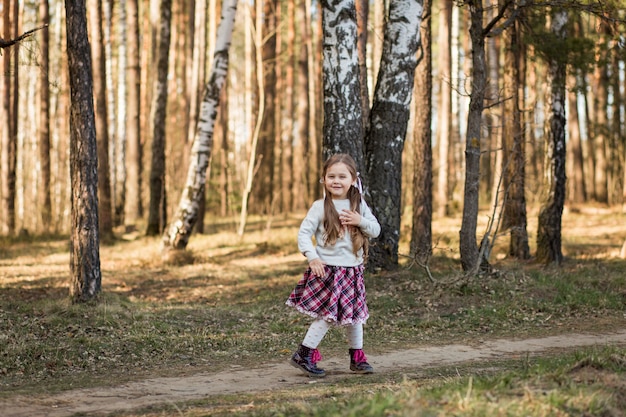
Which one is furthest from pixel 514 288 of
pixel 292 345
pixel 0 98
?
pixel 0 98

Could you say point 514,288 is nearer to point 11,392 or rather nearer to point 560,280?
point 560,280

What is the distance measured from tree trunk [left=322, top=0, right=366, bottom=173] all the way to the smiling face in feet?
15.3

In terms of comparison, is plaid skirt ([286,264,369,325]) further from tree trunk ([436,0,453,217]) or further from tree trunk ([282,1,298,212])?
tree trunk ([282,1,298,212])

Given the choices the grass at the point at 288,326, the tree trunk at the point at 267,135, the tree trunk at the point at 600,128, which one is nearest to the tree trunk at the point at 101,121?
the grass at the point at 288,326

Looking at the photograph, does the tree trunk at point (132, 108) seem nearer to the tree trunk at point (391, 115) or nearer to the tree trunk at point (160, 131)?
the tree trunk at point (160, 131)

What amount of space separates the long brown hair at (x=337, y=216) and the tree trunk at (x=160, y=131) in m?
13.9

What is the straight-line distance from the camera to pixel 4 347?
7.55m

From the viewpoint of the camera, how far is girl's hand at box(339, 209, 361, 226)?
636 cm

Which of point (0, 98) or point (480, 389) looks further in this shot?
point (0, 98)

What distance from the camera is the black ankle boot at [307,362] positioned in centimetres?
650

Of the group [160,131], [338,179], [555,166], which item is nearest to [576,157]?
[555,166]

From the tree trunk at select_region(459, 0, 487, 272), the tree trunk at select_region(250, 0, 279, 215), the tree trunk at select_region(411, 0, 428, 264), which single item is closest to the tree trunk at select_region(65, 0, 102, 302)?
the tree trunk at select_region(459, 0, 487, 272)

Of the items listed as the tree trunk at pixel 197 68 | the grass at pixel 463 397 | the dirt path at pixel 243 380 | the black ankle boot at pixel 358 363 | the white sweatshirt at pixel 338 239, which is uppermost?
the tree trunk at pixel 197 68

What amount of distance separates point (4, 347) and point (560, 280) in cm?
750
